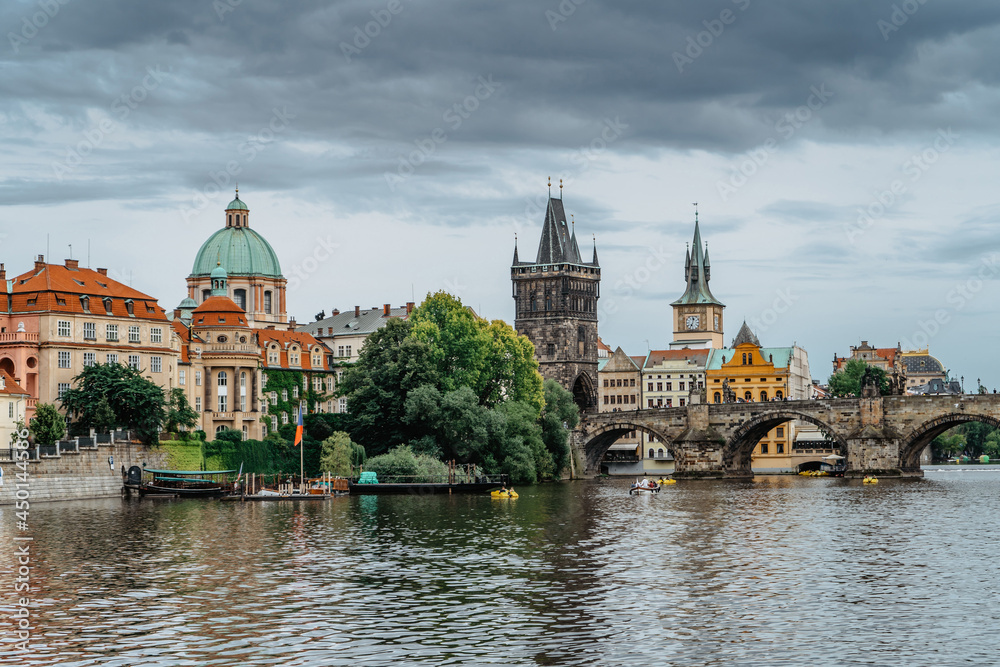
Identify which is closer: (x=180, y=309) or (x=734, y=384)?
(x=180, y=309)

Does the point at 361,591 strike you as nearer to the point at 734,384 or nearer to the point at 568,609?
the point at 568,609

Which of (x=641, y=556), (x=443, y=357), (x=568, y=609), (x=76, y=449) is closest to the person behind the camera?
(x=568, y=609)

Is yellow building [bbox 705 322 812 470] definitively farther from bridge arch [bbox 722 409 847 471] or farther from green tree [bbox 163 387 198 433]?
green tree [bbox 163 387 198 433]

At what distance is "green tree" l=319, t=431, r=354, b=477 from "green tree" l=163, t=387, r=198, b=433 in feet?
35.4

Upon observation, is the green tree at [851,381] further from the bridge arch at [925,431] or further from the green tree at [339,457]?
the green tree at [339,457]

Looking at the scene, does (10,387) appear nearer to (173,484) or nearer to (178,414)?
(173,484)

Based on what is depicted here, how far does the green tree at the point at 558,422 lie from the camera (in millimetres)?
130875

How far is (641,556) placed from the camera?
55938 mm

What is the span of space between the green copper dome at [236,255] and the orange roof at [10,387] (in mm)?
63943

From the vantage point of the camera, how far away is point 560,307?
187 m

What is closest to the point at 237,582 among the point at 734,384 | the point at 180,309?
the point at 180,309

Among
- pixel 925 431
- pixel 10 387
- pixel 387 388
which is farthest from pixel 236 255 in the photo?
pixel 925 431

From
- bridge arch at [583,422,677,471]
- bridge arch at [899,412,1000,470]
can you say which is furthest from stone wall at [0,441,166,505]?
bridge arch at [899,412,1000,470]

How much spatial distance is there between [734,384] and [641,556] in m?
133
